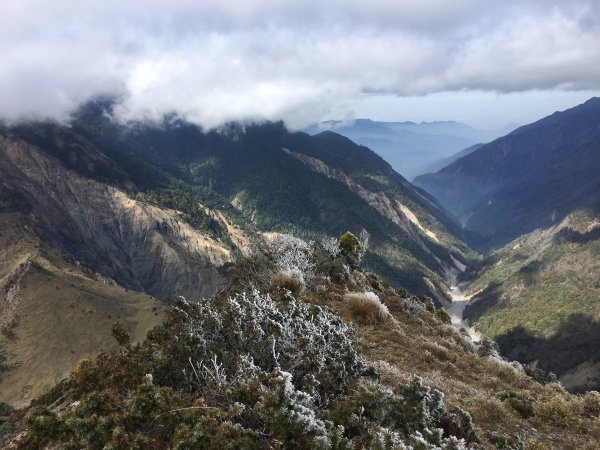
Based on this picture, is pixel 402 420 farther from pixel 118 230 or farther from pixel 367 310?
pixel 118 230

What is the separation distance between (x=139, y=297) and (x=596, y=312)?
15066cm

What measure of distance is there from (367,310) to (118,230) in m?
181

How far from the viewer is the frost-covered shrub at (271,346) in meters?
9.41

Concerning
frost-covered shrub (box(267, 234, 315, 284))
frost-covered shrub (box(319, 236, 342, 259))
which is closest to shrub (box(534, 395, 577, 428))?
frost-covered shrub (box(267, 234, 315, 284))

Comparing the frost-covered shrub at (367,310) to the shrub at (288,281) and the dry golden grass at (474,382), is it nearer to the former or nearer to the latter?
the dry golden grass at (474,382)

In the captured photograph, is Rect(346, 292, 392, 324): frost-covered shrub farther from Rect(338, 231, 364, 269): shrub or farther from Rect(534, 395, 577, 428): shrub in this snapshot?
Rect(338, 231, 364, 269): shrub

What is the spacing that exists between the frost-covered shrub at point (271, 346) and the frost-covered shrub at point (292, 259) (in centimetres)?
923

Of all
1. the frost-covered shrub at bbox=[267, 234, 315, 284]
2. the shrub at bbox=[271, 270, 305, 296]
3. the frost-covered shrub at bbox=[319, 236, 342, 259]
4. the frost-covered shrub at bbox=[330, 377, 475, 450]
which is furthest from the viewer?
the frost-covered shrub at bbox=[319, 236, 342, 259]

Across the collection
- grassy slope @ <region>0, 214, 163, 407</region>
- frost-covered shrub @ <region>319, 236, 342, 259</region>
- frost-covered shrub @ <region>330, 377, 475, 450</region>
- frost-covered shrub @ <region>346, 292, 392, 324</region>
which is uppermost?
frost-covered shrub @ <region>330, 377, 475, 450</region>

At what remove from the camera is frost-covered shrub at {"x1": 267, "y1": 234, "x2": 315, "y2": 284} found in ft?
69.6

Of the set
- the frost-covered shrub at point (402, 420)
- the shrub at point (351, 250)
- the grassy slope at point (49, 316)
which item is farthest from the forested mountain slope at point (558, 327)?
the frost-covered shrub at point (402, 420)

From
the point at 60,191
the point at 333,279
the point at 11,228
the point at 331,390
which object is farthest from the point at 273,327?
the point at 60,191

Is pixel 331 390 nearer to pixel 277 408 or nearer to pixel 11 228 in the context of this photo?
pixel 277 408

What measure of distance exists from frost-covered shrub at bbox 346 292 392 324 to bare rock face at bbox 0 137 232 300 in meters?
137
